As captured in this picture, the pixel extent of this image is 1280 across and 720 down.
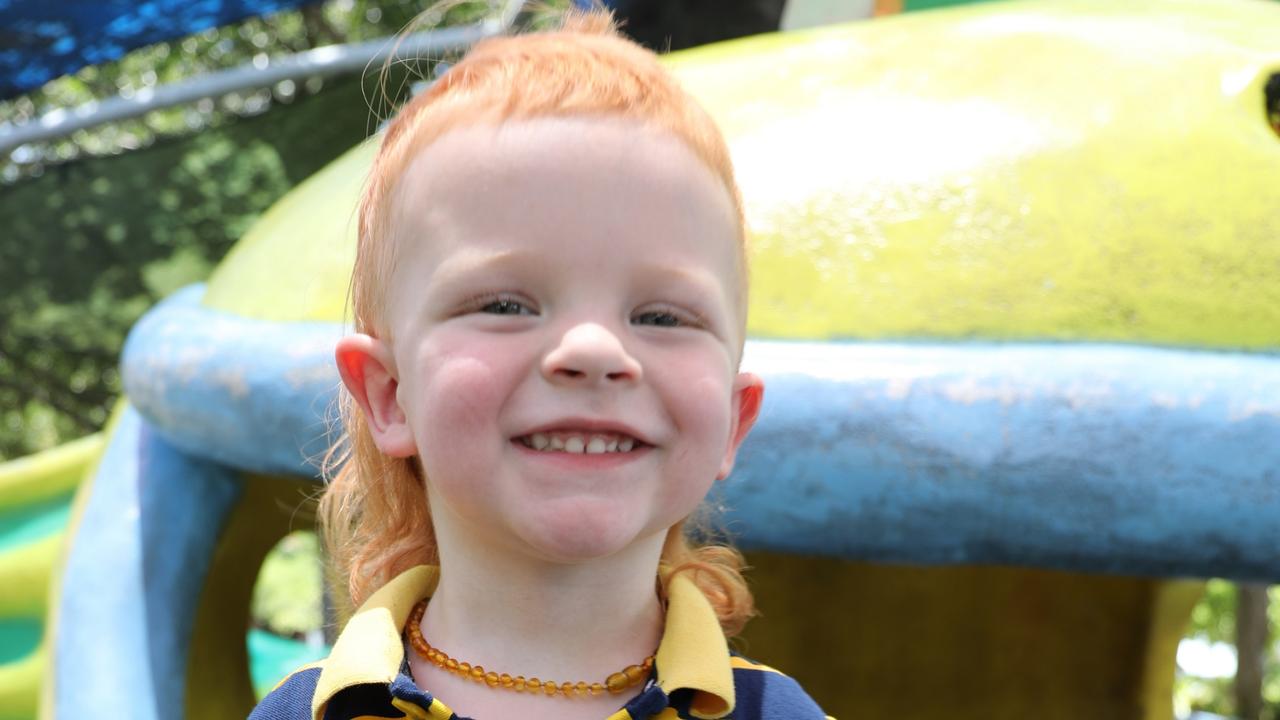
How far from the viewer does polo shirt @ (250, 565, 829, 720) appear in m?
1.00

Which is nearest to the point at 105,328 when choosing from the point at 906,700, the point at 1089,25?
the point at 906,700

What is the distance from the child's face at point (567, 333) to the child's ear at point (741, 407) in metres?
0.09

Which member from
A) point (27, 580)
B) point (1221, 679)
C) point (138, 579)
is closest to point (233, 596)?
point (138, 579)

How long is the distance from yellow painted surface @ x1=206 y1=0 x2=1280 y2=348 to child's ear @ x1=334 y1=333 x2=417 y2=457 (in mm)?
656

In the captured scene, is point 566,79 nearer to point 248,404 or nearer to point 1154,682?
point 248,404

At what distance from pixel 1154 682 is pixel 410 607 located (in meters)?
2.30

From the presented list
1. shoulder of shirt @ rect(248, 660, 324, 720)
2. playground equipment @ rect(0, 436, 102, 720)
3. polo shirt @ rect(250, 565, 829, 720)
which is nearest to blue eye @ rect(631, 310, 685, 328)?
polo shirt @ rect(250, 565, 829, 720)

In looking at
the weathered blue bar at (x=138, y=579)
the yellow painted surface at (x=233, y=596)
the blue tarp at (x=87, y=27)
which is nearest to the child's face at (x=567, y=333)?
the weathered blue bar at (x=138, y=579)

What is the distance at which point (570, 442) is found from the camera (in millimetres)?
→ 930

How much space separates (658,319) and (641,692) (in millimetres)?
274

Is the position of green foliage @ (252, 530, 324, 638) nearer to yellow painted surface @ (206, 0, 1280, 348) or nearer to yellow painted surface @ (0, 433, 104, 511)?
yellow painted surface @ (0, 433, 104, 511)

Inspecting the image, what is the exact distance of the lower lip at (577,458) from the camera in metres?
0.93

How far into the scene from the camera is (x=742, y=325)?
105 centimetres

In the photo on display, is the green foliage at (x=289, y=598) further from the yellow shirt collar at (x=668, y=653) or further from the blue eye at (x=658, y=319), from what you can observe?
the blue eye at (x=658, y=319)
